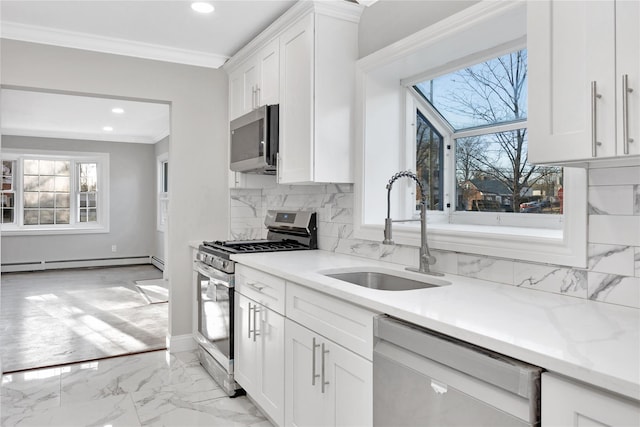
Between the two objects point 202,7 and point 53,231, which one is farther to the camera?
point 53,231

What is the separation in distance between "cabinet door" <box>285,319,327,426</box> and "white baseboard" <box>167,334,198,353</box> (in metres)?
1.86

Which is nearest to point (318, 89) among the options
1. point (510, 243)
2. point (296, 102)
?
point (296, 102)

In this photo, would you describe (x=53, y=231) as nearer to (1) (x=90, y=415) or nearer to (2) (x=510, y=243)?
(1) (x=90, y=415)

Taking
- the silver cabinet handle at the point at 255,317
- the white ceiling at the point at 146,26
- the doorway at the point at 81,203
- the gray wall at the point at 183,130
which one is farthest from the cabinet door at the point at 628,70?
the doorway at the point at 81,203

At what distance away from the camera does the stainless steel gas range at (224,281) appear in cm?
284

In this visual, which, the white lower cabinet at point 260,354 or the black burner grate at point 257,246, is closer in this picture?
the white lower cabinet at point 260,354

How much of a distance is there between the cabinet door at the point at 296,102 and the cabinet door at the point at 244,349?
2.80ft

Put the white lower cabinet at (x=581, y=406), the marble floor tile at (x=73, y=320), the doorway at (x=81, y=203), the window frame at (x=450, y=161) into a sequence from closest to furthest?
the white lower cabinet at (x=581, y=406)
the window frame at (x=450, y=161)
the marble floor tile at (x=73, y=320)
the doorway at (x=81, y=203)

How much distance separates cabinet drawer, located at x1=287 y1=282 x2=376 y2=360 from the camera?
1626 mm

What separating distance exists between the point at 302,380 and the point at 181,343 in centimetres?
205

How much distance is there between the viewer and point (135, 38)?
11.4 ft

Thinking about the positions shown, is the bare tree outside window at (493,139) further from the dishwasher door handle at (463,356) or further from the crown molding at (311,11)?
the dishwasher door handle at (463,356)

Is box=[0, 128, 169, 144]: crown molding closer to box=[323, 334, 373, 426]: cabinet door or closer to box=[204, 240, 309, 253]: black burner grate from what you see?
box=[204, 240, 309, 253]: black burner grate

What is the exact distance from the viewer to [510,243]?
183cm
